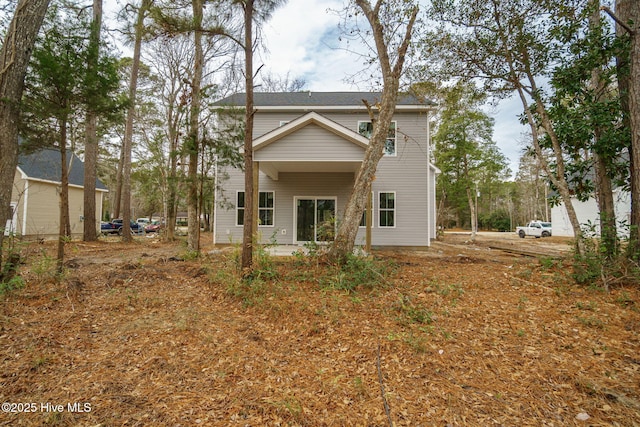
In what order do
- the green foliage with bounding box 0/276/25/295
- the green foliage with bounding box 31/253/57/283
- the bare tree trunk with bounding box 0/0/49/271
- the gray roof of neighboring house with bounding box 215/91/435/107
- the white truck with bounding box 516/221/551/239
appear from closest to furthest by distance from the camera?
the green foliage with bounding box 0/276/25/295 → the bare tree trunk with bounding box 0/0/49/271 → the green foliage with bounding box 31/253/57/283 → the gray roof of neighboring house with bounding box 215/91/435/107 → the white truck with bounding box 516/221/551/239

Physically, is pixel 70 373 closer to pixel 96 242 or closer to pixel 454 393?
pixel 454 393

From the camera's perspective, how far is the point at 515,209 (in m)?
39.9

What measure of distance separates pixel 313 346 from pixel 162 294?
3252 millimetres

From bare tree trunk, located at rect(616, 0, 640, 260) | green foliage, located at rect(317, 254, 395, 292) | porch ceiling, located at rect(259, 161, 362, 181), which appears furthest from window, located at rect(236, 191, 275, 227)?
bare tree trunk, located at rect(616, 0, 640, 260)

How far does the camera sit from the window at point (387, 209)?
11402 millimetres

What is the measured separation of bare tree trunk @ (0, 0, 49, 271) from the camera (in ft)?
14.7

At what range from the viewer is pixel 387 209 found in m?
11.4

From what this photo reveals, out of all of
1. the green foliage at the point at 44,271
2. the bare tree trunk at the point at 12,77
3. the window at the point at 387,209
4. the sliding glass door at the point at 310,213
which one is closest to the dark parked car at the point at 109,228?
the sliding glass door at the point at 310,213

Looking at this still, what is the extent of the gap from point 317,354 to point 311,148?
614 cm

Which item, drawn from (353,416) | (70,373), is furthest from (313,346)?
(70,373)

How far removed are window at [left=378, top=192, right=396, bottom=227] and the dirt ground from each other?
5984mm

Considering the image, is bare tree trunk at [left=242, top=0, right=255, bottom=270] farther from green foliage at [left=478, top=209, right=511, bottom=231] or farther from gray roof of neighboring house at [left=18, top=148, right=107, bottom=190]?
green foliage at [left=478, top=209, right=511, bottom=231]

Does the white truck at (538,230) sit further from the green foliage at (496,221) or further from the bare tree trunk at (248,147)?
the bare tree trunk at (248,147)

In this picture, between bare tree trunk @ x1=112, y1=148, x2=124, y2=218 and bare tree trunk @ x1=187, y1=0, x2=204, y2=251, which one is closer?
bare tree trunk @ x1=187, y1=0, x2=204, y2=251
